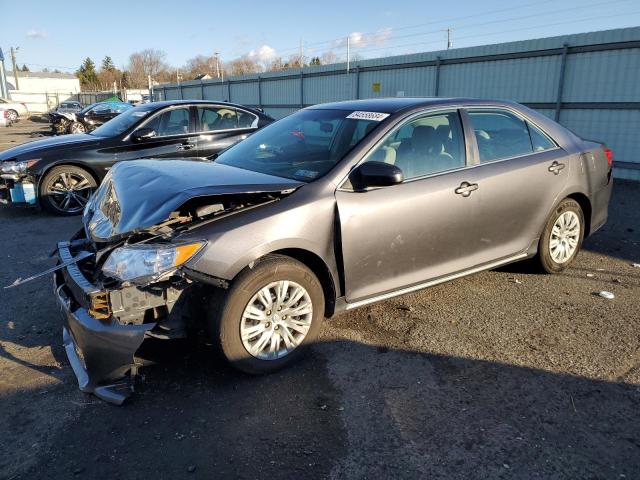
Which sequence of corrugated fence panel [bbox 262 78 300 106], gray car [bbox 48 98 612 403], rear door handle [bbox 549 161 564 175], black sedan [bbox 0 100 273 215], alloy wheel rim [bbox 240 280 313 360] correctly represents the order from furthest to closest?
corrugated fence panel [bbox 262 78 300 106]
black sedan [bbox 0 100 273 215]
rear door handle [bbox 549 161 564 175]
alloy wheel rim [bbox 240 280 313 360]
gray car [bbox 48 98 612 403]

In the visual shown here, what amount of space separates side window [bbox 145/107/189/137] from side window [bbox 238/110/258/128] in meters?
0.88

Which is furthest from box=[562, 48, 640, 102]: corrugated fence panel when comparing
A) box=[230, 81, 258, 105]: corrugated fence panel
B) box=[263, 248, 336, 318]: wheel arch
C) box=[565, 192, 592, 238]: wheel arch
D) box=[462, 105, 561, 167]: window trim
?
box=[230, 81, 258, 105]: corrugated fence panel

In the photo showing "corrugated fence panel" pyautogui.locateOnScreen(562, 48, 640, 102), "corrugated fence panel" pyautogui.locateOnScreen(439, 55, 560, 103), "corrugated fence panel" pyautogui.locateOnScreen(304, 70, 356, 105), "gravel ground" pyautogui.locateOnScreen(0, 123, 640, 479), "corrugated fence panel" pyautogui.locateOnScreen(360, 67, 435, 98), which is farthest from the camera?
"corrugated fence panel" pyautogui.locateOnScreen(304, 70, 356, 105)

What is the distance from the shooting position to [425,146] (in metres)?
3.85

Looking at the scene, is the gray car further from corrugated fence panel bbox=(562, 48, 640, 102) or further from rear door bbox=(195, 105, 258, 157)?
corrugated fence panel bbox=(562, 48, 640, 102)

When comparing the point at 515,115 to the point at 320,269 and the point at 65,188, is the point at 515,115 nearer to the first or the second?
the point at 320,269

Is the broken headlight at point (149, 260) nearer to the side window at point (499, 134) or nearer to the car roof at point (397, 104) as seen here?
the car roof at point (397, 104)

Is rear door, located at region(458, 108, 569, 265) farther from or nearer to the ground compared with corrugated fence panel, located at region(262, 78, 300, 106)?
nearer to the ground

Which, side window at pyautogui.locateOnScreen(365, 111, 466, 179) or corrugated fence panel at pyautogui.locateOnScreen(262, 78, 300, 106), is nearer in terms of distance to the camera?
side window at pyautogui.locateOnScreen(365, 111, 466, 179)

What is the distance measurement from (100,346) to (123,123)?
5992 mm

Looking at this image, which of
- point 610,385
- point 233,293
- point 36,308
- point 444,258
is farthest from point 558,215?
point 36,308

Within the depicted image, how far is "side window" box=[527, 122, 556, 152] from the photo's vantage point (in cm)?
453

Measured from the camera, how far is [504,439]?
260 centimetres

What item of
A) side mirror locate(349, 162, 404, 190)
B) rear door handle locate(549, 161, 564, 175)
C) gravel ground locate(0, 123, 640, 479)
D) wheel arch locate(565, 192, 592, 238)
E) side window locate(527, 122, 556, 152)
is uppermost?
side window locate(527, 122, 556, 152)
